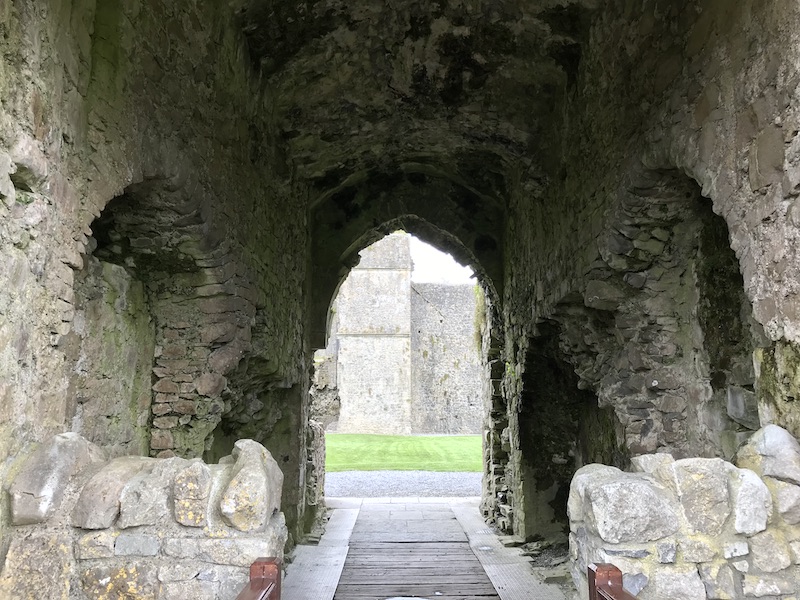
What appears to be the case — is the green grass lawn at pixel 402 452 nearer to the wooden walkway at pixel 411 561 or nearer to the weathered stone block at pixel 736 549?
the wooden walkway at pixel 411 561

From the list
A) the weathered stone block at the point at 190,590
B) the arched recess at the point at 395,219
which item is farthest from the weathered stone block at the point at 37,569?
the arched recess at the point at 395,219

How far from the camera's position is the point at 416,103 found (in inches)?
233

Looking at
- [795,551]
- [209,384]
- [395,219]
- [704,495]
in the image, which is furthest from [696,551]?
[395,219]

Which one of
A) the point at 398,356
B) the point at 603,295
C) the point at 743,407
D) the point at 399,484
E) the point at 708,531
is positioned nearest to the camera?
the point at 708,531

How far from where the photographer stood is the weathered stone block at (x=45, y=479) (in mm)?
2127

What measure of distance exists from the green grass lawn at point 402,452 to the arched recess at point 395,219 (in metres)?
7.14

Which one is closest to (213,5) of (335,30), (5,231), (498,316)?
(335,30)

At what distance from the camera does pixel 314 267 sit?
8109 mm

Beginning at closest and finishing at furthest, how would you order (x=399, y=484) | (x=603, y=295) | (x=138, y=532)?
1. (x=138, y=532)
2. (x=603, y=295)
3. (x=399, y=484)

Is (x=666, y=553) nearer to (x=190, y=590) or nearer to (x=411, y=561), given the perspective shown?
(x=190, y=590)

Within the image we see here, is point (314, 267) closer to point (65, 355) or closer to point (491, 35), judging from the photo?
point (491, 35)

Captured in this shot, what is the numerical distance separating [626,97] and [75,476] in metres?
3.43

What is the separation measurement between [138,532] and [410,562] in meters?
4.25

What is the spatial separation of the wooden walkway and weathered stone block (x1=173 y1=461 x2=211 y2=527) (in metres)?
3.10
